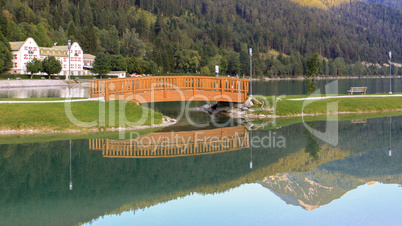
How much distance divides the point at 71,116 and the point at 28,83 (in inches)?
2835

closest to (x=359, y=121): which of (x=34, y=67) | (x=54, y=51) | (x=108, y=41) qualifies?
(x=34, y=67)

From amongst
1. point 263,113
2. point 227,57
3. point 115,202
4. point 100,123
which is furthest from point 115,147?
point 227,57

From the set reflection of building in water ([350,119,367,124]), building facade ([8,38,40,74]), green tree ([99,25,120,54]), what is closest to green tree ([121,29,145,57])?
green tree ([99,25,120,54])

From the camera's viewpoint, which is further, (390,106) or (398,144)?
(390,106)

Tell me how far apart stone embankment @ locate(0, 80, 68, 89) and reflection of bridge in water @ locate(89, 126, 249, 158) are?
6867cm

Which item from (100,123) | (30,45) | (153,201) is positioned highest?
(30,45)

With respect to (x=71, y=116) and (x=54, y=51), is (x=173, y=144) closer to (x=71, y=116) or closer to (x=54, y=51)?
(x=71, y=116)

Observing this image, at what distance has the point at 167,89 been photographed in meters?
32.9

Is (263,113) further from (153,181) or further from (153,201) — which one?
(153,201)

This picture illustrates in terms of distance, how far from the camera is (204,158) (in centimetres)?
2105

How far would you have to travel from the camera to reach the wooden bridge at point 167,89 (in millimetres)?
30500

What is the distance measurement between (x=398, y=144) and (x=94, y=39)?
141 m

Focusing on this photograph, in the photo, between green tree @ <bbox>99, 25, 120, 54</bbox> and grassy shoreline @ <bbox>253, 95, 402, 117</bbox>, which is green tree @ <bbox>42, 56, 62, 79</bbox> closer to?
green tree @ <bbox>99, 25, 120, 54</bbox>

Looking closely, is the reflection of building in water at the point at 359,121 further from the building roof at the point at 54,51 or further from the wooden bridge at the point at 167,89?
the building roof at the point at 54,51
